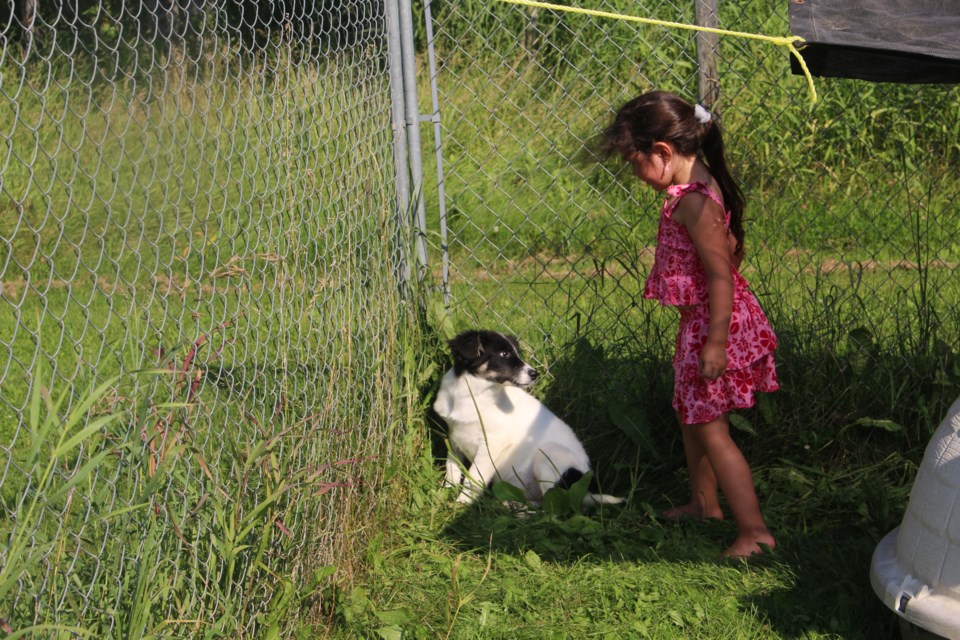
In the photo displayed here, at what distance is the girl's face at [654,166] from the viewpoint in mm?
3514

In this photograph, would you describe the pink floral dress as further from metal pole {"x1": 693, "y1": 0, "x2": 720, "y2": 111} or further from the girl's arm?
metal pole {"x1": 693, "y1": 0, "x2": 720, "y2": 111}

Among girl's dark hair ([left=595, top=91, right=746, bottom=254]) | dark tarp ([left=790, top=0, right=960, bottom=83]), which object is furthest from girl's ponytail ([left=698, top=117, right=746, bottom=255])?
dark tarp ([left=790, top=0, right=960, bottom=83])

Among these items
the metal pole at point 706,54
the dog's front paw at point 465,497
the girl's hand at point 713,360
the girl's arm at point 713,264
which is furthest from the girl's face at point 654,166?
the dog's front paw at point 465,497

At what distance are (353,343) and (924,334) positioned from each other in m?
2.31

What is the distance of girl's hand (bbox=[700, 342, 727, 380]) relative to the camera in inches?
135

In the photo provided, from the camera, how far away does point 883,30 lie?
2771mm

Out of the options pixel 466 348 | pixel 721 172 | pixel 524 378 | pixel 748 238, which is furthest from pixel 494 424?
pixel 748 238

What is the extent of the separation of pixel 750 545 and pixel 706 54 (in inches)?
103

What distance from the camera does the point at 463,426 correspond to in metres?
4.19

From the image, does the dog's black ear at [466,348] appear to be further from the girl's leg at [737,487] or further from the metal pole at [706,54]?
the metal pole at [706,54]

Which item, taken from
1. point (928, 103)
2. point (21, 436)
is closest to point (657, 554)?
point (21, 436)

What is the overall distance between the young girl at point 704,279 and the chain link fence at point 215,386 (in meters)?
1.00

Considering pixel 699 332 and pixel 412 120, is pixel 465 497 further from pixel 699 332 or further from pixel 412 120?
pixel 412 120

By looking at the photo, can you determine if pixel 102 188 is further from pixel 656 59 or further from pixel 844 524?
pixel 844 524
